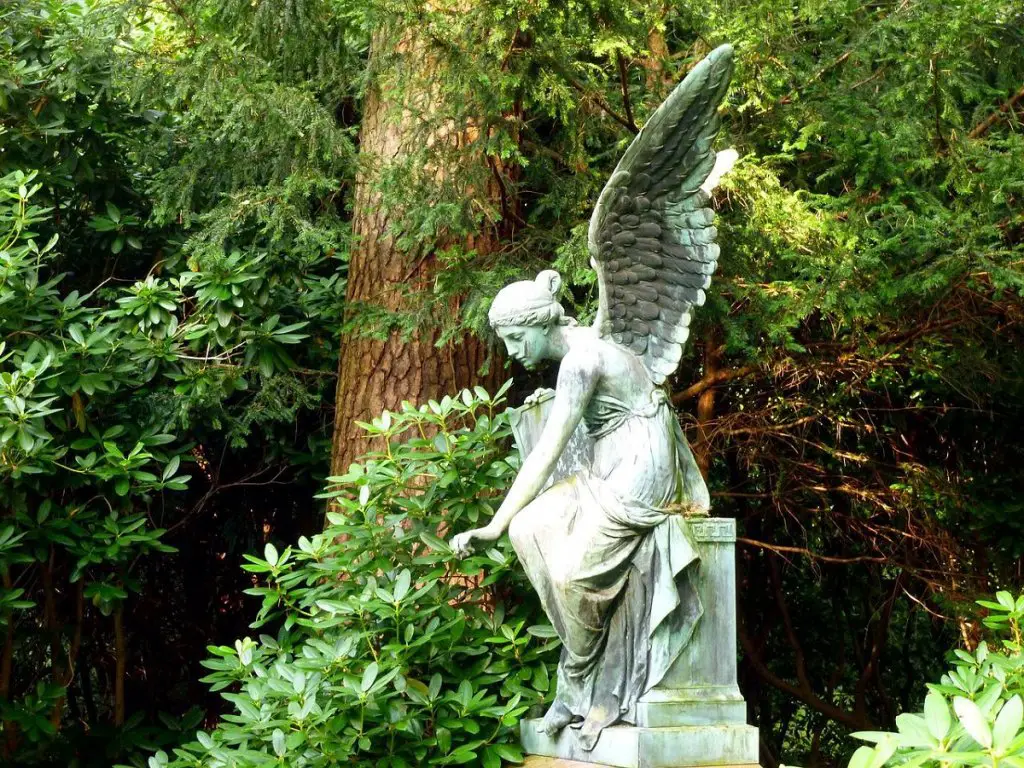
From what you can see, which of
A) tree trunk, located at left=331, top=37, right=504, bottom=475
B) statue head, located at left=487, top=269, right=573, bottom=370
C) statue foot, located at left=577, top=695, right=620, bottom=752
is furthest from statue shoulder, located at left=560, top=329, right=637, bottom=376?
tree trunk, located at left=331, top=37, right=504, bottom=475

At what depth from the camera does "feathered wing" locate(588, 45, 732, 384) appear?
16.3 ft

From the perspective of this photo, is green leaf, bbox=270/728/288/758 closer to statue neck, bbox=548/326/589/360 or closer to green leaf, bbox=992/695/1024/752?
statue neck, bbox=548/326/589/360

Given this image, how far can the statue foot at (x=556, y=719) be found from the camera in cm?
483

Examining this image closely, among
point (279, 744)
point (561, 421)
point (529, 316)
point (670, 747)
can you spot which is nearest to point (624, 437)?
point (561, 421)

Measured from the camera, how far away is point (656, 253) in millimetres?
5039

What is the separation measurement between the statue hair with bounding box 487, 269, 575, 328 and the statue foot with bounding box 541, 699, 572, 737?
4.36 feet

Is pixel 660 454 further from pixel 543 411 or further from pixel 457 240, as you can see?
pixel 457 240

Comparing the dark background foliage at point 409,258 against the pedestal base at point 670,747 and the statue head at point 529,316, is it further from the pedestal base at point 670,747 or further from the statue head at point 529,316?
the pedestal base at point 670,747

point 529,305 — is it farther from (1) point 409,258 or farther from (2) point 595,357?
(1) point 409,258

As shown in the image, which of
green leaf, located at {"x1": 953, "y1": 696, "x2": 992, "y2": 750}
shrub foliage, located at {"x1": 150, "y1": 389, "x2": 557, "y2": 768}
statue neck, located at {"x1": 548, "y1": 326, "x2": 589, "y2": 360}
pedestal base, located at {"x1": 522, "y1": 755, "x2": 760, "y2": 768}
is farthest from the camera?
shrub foliage, located at {"x1": 150, "y1": 389, "x2": 557, "y2": 768}

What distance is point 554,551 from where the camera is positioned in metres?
4.78

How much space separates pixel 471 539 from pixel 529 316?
820mm

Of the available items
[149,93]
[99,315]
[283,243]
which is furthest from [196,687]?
[149,93]

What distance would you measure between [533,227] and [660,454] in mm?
2699
